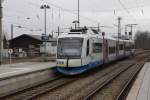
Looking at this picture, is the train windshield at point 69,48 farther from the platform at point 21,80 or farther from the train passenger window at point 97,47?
the train passenger window at point 97,47

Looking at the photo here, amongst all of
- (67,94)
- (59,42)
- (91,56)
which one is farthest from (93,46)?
(67,94)

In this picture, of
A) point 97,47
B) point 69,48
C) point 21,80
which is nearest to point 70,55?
point 69,48

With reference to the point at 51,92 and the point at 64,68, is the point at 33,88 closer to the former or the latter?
the point at 51,92

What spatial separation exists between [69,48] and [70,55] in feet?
1.84

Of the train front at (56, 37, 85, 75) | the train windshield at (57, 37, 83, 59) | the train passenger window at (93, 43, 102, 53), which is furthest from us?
the train passenger window at (93, 43, 102, 53)

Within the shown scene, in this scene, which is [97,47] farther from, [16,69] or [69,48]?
[16,69]

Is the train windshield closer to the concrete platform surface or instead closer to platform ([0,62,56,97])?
platform ([0,62,56,97])

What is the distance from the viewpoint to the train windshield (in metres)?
22.9

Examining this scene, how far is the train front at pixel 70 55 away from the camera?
22594mm

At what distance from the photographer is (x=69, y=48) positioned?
23.2 metres

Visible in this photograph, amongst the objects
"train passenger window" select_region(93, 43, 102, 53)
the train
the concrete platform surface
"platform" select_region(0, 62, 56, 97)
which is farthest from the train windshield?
"train passenger window" select_region(93, 43, 102, 53)

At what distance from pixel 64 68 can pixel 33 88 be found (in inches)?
192

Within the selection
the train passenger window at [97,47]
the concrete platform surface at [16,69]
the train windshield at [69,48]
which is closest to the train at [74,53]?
the train windshield at [69,48]

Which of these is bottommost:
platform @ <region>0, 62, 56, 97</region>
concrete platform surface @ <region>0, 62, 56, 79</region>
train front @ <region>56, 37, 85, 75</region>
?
platform @ <region>0, 62, 56, 97</region>
